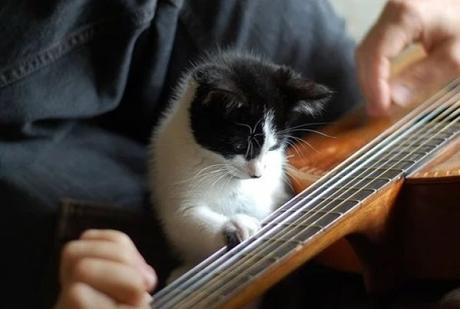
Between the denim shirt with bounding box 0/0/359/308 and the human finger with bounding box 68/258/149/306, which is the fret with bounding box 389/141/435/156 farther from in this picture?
the human finger with bounding box 68/258/149/306

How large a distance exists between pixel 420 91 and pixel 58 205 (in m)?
0.50

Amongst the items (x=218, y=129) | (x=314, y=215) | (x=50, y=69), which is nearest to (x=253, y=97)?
(x=218, y=129)

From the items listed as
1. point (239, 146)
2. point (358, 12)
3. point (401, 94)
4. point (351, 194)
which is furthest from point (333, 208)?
point (358, 12)

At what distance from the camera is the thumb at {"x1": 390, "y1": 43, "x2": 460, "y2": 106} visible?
2.94ft

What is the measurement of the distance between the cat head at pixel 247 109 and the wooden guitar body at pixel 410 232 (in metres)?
0.14

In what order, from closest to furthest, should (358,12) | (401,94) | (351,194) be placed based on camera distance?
(351,194)
(401,94)
(358,12)

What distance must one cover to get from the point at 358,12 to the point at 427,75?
0.49 meters

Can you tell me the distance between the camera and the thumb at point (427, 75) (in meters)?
0.90

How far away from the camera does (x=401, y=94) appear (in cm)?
91

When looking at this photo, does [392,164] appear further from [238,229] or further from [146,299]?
[146,299]

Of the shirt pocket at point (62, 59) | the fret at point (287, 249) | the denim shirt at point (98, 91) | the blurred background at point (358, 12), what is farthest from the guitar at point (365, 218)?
the blurred background at point (358, 12)

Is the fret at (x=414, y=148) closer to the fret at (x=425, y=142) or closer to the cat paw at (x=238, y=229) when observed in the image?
the fret at (x=425, y=142)

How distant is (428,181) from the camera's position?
70 cm

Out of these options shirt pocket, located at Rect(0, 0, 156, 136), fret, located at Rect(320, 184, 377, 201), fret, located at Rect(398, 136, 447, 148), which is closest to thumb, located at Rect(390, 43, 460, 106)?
fret, located at Rect(398, 136, 447, 148)
